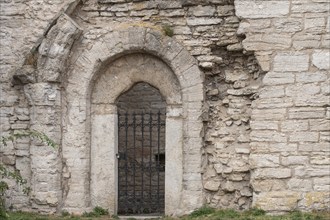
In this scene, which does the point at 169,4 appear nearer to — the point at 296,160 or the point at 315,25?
the point at 315,25

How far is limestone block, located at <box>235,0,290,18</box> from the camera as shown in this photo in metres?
8.27

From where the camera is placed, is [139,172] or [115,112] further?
[139,172]

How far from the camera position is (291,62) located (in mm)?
8250

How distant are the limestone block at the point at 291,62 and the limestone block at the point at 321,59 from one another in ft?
0.34

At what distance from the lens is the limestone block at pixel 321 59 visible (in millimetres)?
8188

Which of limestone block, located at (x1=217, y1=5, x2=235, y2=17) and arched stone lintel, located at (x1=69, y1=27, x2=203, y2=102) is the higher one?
limestone block, located at (x1=217, y1=5, x2=235, y2=17)

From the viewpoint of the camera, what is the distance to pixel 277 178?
824cm

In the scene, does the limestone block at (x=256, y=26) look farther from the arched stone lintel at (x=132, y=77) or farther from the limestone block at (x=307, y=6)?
the arched stone lintel at (x=132, y=77)

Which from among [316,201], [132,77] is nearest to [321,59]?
[316,201]

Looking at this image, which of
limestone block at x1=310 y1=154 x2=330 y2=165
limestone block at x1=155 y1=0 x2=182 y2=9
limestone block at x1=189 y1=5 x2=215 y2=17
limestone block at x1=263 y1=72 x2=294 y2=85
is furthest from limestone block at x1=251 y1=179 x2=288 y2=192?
limestone block at x1=155 y1=0 x2=182 y2=9

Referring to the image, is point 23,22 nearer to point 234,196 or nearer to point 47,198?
point 47,198

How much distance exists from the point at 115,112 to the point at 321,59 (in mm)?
3035

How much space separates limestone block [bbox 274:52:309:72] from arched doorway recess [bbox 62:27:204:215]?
1145mm

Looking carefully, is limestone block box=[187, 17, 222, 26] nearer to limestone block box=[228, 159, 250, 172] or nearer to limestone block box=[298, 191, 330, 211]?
limestone block box=[228, 159, 250, 172]
